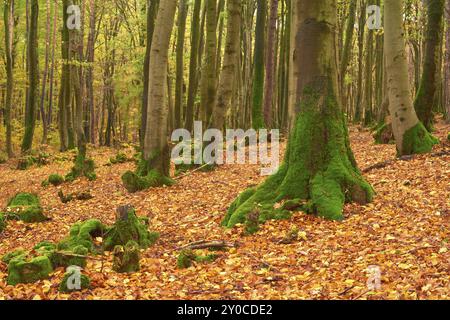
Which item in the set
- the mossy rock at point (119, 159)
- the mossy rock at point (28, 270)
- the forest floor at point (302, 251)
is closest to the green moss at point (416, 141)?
the forest floor at point (302, 251)

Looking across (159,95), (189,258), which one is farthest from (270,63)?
(189,258)

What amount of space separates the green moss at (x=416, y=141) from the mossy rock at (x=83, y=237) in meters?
7.14

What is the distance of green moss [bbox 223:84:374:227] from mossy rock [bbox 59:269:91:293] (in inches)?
105

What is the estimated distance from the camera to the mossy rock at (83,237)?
22.0ft

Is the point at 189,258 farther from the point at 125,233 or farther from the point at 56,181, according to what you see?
the point at 56,181

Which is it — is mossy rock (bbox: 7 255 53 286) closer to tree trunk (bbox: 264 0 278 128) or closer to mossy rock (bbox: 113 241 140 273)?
mossy rock (bbox: 113 241 140 273)

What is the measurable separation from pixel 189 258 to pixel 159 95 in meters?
6.70

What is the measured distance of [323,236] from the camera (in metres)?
6.46

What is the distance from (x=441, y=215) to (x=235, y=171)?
733 cm

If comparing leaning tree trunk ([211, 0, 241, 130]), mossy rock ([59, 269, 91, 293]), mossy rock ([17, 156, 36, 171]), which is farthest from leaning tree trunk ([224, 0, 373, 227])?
mossy rock ([17, 156, 36, 171])

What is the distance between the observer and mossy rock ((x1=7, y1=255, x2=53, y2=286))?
5734 millimetres

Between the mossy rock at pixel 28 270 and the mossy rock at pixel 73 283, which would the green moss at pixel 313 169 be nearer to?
the mossy rock at pixel 73 283
